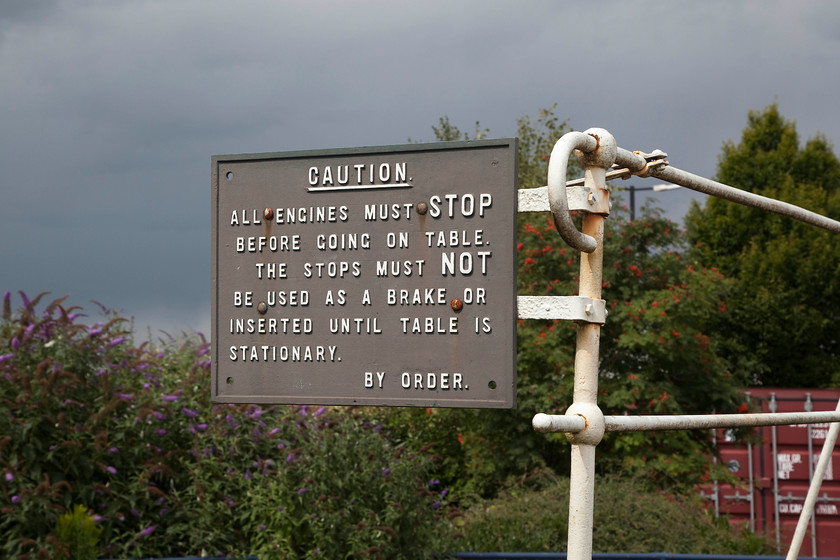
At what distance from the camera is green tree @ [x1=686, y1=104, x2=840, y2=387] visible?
2250 centimetres

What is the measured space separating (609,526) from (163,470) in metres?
3.90

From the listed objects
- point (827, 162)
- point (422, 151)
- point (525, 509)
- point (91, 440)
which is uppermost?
point (827, 162)

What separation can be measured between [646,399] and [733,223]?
1330 centimetres

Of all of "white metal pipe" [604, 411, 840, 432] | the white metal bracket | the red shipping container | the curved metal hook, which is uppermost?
the curved metal hook

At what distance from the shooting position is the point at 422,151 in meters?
3.74

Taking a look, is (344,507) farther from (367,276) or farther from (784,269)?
(784,269)

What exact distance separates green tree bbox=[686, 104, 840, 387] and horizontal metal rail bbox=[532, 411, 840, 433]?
18.1 m

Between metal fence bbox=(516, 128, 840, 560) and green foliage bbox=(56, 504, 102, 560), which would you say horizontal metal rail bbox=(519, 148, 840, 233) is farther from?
green foliage bbox=(56, 504, 102, 560)

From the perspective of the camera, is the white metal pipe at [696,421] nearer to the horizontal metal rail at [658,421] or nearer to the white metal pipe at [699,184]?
the horizontal metal rail at [658,421]

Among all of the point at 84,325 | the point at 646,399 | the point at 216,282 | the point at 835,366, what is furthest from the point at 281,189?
the point at 835,366

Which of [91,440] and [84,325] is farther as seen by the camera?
[84,325]

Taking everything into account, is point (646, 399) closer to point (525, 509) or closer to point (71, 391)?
point (525, 509)

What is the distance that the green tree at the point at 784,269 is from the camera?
73.8 feet

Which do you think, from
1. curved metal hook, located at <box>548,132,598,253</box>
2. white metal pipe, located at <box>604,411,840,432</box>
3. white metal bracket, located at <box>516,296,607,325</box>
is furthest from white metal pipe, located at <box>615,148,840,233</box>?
white metal pipe, located at <box>604,411,840,432</box>
